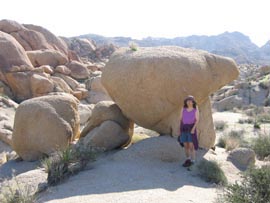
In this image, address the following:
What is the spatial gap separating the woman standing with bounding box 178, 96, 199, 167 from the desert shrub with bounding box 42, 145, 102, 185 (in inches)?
84.1

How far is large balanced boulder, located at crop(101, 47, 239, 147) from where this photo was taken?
34.7 feet

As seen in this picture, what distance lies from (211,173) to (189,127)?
122 centimetres

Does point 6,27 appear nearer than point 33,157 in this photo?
No

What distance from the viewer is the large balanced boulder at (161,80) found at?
1058 centimetres

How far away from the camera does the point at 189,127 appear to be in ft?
32.1

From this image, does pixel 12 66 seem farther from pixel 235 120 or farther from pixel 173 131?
pixel 173 131

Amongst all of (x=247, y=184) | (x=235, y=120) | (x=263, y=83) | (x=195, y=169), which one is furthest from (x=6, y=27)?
(x=247, y=184)

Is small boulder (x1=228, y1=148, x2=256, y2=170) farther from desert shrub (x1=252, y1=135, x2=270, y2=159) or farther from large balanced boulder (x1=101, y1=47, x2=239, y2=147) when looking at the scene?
desert shrub (x1=252, y1=135, x2=270, y2=159)

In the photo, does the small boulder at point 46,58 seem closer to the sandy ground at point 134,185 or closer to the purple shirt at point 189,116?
the sandy ground at point 134,185

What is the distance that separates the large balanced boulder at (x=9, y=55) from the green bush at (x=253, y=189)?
2291 centimetres

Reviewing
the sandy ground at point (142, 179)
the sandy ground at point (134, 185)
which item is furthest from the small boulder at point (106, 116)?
the sandy ground at point (134, 185)

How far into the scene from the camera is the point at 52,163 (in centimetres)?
900

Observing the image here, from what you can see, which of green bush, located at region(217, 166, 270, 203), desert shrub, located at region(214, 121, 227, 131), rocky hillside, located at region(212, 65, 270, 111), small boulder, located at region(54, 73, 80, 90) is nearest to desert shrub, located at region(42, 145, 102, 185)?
green bush, located at region(217, 166, 270, 203)

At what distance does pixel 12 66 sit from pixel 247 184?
23.1 meters
